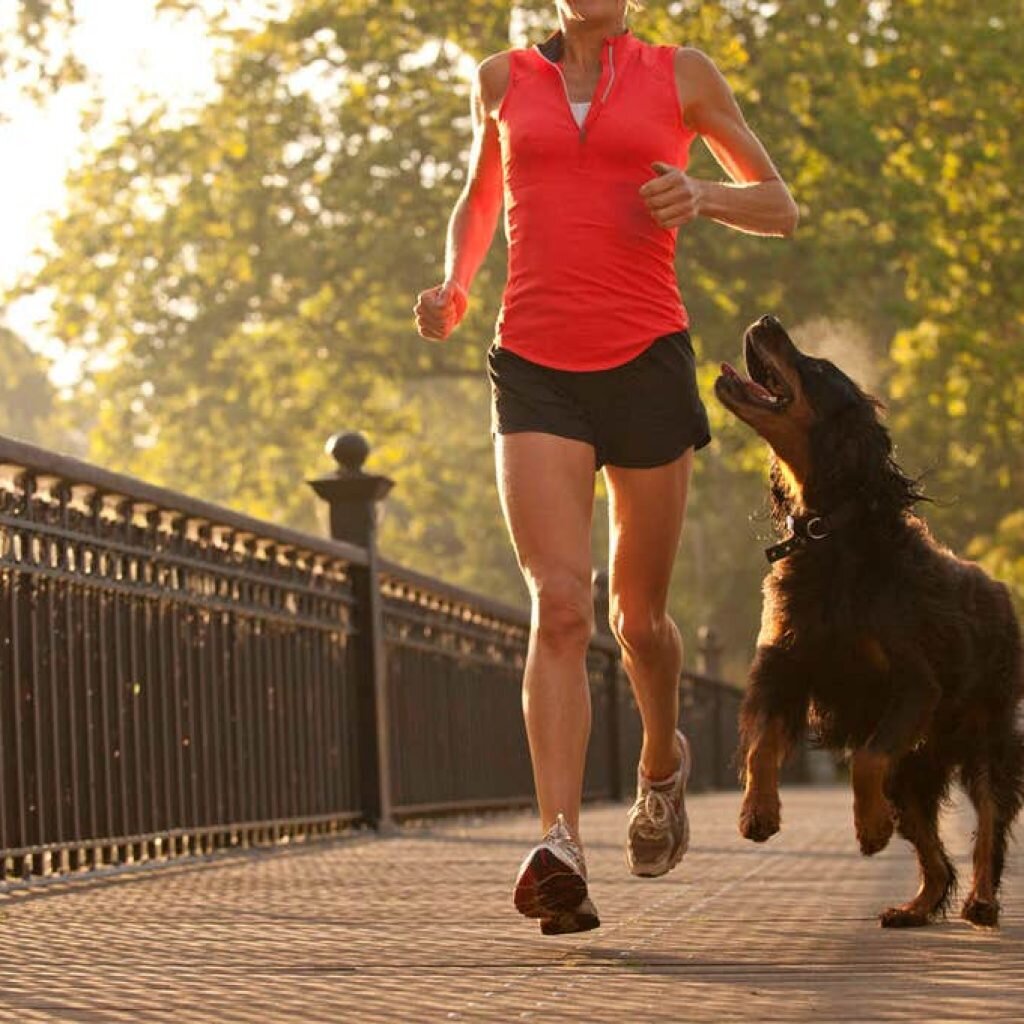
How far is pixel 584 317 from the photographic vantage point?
6.08m

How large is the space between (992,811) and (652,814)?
2.72ft

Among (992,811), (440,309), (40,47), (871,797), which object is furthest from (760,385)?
(40,47)

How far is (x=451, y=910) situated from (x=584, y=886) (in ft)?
4.38

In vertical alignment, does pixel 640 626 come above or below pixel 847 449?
below

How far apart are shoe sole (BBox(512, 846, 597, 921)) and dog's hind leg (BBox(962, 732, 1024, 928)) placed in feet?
3.50

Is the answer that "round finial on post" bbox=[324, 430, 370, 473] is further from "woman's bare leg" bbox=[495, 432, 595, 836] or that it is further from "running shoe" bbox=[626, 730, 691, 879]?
"woman's bare leg" bbox=[495, 432, 595, 836]

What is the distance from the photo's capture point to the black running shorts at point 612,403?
611cm

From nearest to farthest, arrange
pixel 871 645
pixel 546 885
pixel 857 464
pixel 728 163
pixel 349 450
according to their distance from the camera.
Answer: pixel 546 885, pixel 871 645, pixel 857 464, pixel 728 163, pixel 349 450

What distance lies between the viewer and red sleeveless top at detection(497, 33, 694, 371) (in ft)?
20.0

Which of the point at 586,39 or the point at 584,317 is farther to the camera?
the point at 586,39

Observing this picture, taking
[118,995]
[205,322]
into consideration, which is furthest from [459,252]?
[205,322]

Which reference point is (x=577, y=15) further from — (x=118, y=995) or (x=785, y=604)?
(x=118, y=995)

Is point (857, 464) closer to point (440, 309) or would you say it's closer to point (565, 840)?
point (440, 309)

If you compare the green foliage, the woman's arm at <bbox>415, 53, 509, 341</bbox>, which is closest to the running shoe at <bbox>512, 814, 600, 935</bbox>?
the woman's arm at <bbox>415, 53, 509, 341</bbox>
